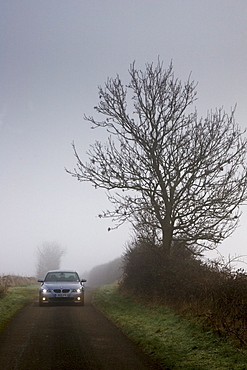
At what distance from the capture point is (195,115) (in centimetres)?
2147

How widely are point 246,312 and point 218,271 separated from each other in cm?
521

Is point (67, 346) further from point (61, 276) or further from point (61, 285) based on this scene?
point (61, 276)

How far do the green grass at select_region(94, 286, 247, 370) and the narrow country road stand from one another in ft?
1.24

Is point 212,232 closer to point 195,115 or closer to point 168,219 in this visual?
point 168,219

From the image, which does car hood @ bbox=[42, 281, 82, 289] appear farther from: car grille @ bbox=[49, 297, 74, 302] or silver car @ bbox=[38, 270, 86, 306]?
car grille @ bbox=[49, 297, 74, 302]

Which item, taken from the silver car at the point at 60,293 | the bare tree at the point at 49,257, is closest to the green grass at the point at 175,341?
the silver car at the point at 60,293

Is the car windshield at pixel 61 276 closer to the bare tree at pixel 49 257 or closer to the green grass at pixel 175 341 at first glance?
the green grass at pixel 175 341

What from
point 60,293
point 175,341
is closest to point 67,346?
point 175,341

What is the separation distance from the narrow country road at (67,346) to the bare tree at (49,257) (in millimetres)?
67882

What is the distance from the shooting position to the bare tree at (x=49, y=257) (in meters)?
82.5

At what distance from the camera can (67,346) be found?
10.5 meters

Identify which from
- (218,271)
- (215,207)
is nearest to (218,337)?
(218,271)

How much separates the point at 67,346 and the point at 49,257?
7747cm

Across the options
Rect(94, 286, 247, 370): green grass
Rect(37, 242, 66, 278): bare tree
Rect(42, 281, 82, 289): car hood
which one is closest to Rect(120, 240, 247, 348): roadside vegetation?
Rect(94, 286, 247, 370): green grass
